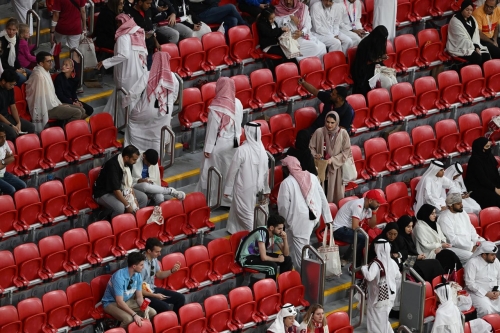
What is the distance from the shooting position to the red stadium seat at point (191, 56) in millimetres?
17562

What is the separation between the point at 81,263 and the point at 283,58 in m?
4.69

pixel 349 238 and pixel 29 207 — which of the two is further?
pixel 349 238

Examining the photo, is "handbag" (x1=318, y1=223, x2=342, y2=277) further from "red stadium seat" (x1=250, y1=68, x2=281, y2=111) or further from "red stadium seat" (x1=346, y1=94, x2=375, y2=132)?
"red stadium seat" (x1=250, y1=68, x2=281, y2=111)

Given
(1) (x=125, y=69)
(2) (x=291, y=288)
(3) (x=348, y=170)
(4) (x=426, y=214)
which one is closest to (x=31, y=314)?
(2) (x=291, y=288)

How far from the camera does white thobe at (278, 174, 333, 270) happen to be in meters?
15.7

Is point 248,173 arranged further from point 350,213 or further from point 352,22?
point 352,22

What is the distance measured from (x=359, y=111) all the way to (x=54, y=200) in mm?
4371

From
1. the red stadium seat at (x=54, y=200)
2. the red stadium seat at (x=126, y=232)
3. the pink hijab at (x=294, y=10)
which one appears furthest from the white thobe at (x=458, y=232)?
the red stadium seat at (x=54, y=200)

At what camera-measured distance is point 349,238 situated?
1592cm

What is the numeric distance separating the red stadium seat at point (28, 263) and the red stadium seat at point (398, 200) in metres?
4.50

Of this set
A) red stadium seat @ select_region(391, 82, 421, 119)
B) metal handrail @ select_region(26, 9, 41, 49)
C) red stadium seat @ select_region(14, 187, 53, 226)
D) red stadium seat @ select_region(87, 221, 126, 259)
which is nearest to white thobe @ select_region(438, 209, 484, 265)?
red stadium seat @ select_region(391, 82, 421, 119)

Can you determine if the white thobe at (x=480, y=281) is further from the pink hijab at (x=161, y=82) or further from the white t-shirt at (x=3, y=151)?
the white t-shirt at (x=3, y=151)

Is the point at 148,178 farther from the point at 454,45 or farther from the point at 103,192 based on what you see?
the point at 454,45

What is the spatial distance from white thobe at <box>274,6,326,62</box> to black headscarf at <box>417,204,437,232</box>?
9.53 ft
